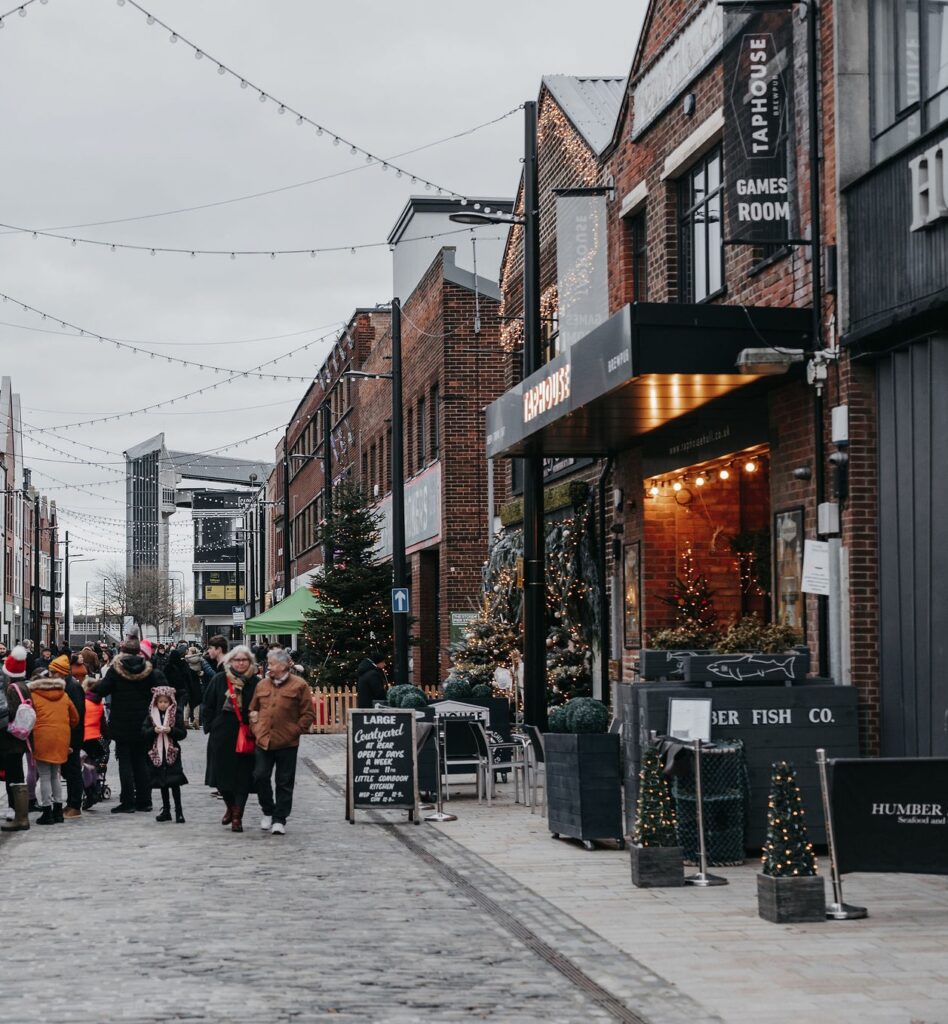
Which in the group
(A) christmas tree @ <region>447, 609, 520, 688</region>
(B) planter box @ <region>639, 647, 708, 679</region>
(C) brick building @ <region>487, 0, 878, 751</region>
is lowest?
(A) christmas tree @ <region>447, 609, 520, 688</region>

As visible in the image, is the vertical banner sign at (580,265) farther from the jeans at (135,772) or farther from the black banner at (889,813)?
the black banner at (889,813)

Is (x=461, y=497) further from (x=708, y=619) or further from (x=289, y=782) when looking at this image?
(x=289, y=782)

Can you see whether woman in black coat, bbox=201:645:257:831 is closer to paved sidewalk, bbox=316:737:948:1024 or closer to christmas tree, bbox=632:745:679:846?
paved sidewalk, bbox=316:737:948:1024

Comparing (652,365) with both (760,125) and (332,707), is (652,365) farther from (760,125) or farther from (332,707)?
(332,707)

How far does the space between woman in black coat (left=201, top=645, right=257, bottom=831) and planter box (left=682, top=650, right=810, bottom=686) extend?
4.44m

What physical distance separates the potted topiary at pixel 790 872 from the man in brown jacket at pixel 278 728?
6045 mm

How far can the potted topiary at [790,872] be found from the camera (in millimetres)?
9000

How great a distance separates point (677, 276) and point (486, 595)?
352 inches

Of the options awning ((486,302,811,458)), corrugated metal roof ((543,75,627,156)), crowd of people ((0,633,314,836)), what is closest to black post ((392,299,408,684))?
corrugated metal roof ((543,75,627,156))

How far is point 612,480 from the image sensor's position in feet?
68.7

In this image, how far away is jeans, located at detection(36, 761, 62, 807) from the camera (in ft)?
51.5

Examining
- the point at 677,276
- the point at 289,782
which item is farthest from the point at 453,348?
the point at 289,782

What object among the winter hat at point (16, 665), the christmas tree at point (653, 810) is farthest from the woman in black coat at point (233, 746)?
the christmas tree at point (653, 810)

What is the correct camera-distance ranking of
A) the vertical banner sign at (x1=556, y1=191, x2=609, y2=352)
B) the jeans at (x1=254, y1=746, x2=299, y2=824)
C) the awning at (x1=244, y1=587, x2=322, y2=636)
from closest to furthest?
the jeans at (x1=254, y1=746, x2=299, y2=824)
the vertical banner sign at (x1=556, y1=191, x2=609, y2=352)
the awning at (x1=244, y1=587, x2=322, y2=636)
